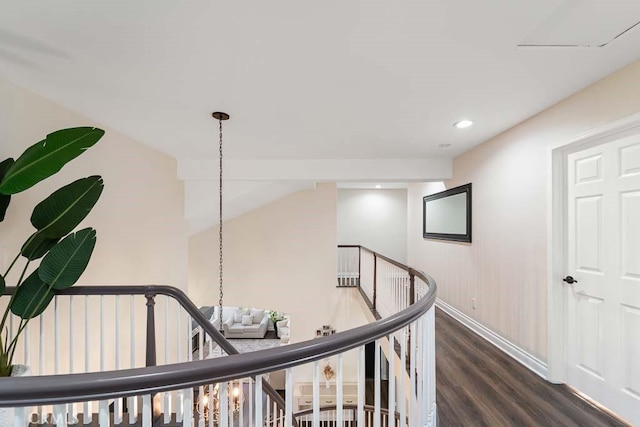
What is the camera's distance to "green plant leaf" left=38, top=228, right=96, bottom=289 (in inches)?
61.4

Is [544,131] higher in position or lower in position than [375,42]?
lower

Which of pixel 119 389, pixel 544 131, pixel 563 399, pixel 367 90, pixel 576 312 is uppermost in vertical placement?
pixel 367 90

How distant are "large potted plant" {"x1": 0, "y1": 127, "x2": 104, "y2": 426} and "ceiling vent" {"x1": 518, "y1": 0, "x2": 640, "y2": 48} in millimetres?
2396

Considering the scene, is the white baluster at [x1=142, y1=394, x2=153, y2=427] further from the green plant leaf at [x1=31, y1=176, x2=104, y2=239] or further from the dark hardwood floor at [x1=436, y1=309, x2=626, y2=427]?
the dark hardwood floor at [x1=436, y1=309, x2=626, y2=427]

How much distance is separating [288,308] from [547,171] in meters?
5.01

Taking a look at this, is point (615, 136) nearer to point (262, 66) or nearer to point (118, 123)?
point (262, 66)

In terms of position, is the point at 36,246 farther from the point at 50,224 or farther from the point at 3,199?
the point at 3,199

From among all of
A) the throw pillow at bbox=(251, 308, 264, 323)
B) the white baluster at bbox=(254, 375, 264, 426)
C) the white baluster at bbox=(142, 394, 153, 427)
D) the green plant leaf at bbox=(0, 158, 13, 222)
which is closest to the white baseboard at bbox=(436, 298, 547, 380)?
the white baluster at bbox=(254, 375, 264, 426)

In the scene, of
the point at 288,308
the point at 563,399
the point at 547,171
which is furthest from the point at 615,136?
the point at 288,308

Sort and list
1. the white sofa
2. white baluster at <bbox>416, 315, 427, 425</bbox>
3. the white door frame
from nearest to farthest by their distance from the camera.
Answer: white baluster at <bbox>416, 315, 427, 425</bbox>, the white door frame, the white sofa

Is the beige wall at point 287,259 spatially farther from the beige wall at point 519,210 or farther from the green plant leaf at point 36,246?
the green plant leaf at point 36,246

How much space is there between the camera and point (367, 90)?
2229mm

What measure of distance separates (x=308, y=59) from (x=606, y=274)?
2544mm

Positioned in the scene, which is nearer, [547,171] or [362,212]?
[547,171]
